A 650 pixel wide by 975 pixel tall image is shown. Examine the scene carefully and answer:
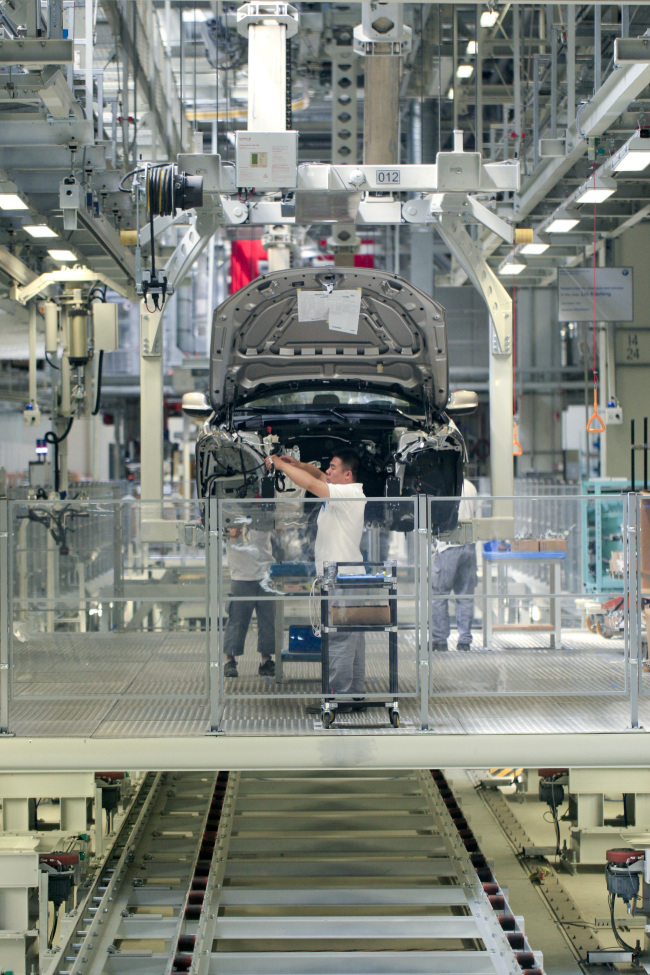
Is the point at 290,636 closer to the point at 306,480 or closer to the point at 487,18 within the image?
the point at 306,480

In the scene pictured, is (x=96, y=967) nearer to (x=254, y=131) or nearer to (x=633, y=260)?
(x=254, y=131)

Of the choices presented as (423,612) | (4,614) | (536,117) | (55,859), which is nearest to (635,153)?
(536,117)

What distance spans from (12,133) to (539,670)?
575 cm

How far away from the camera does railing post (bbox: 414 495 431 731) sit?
5094 mm

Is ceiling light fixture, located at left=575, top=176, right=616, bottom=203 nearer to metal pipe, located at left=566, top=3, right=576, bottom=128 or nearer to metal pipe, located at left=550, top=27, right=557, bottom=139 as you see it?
metal pipe, located at left=566, top=3, right=576, bottom=128

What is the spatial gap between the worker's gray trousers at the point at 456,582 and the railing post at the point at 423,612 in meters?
1.27

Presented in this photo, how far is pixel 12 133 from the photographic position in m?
7.82

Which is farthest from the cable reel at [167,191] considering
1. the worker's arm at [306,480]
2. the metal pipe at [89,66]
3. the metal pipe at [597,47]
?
the metal pipe at [597,47]

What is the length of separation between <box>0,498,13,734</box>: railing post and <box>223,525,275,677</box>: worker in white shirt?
1.13m

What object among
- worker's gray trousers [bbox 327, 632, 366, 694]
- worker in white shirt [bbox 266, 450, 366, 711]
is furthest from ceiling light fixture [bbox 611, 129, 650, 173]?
worker's gray trousers [bbox 327, 632, 366, 694]

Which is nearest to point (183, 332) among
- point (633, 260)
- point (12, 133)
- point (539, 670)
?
point (633, 260)

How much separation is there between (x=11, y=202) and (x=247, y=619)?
4781mm

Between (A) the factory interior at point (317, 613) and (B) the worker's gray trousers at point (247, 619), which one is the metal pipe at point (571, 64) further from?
(B) the worker's gray trousers at point (247, 619)

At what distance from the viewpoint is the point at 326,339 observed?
7.04 meters
